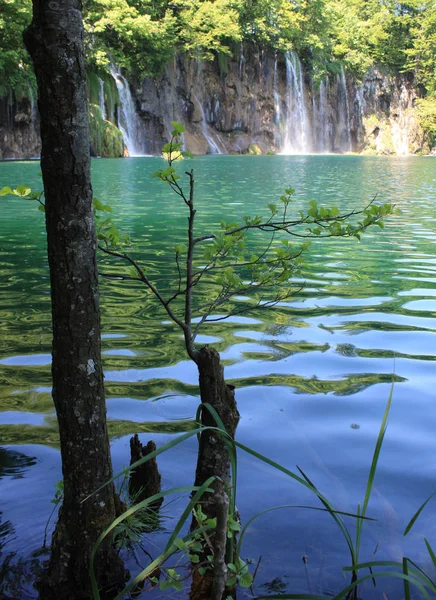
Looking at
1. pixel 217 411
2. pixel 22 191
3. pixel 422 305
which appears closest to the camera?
pixel 22 191

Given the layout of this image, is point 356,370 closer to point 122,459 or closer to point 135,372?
point 135,372

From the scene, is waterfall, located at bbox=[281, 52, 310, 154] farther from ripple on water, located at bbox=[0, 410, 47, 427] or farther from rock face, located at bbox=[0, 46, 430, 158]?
ripple on water, located at bbox=[0, 410, 47, 427]

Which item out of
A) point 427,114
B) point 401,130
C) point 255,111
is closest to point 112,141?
point 255,111

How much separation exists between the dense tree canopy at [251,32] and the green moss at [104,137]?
3.45 metres

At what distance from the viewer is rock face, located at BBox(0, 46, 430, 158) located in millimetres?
45500

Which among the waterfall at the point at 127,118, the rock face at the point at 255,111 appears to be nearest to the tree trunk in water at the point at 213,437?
the rock face at the point at 255,111

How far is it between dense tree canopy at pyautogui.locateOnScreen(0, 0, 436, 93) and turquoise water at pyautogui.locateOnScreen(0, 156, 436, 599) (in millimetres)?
29381

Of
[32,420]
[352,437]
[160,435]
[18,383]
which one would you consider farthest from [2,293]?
[352,437]

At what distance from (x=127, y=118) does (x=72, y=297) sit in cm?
4564

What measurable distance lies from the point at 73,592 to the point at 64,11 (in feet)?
6.23

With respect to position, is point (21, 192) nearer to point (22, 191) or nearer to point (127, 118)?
point (22, 191)

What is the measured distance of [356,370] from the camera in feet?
16.6

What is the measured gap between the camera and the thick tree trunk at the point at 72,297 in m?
2.08

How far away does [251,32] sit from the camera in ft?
182
